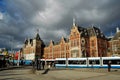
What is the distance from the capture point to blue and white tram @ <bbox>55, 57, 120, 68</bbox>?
40.8m

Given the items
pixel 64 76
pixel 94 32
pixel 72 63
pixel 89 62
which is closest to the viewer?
pixel 64 76

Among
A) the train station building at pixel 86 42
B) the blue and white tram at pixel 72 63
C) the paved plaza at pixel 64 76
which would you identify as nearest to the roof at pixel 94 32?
the train station building at pixel 86 42

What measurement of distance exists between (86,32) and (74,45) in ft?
27.2

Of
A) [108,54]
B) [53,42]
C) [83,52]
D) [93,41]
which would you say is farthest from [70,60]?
[53,42]

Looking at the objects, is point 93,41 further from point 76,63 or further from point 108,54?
point 76,63

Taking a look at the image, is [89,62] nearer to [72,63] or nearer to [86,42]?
[72,63]

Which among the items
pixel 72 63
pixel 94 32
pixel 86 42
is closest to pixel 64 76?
pixel 72 63

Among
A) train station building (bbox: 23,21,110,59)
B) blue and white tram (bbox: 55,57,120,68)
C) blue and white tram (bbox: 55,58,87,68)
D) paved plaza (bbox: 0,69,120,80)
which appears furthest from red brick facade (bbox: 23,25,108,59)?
paved plaza (bbox: 0,69,120,80)

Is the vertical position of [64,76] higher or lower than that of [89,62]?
lower

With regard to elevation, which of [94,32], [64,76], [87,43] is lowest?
[64,76]

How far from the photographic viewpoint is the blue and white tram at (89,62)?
134 feet

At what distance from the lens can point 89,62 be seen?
46.2 meters

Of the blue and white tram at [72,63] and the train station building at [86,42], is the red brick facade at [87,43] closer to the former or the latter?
the train station building at [86,42]

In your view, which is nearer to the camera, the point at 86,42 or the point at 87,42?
the point at 86,42
